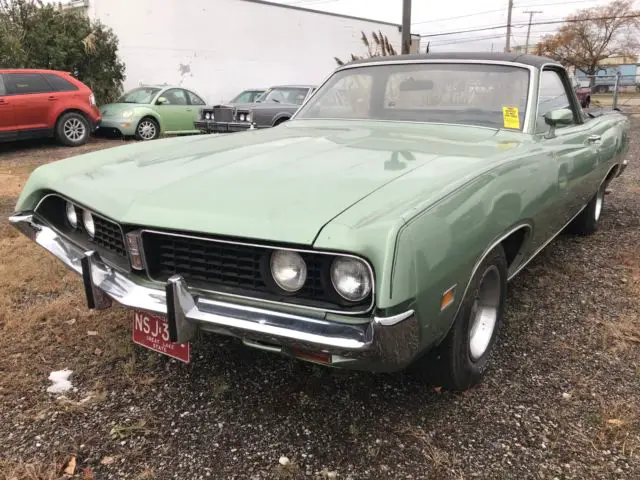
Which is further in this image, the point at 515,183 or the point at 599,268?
the point at 599,268

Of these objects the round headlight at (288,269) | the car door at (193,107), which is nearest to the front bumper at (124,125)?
the car door at (193,107)

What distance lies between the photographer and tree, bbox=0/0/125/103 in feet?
38.9

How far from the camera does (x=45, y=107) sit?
9977 mm

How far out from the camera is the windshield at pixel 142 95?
11836 millimetres

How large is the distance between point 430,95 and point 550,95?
85 centimetres

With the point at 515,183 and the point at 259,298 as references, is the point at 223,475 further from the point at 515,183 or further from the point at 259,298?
the point at 515,183

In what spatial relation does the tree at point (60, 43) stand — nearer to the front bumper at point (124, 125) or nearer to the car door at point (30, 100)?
the car door at point (30, 100)

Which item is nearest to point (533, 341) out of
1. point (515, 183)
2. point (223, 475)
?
point (515, 183)

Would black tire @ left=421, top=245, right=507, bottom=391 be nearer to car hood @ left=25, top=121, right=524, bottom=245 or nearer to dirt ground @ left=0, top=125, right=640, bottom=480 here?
dirt ground @ left=0, top=125, right=640, bottom=480

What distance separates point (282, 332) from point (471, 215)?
81 cm

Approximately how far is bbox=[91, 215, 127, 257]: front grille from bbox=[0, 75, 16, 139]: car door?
8.58 metres

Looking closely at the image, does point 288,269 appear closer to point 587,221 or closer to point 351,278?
point 351,278

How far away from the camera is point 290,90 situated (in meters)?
11.0

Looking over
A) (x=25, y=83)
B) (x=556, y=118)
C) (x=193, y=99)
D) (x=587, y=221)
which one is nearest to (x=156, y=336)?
(x=556, y=118)
